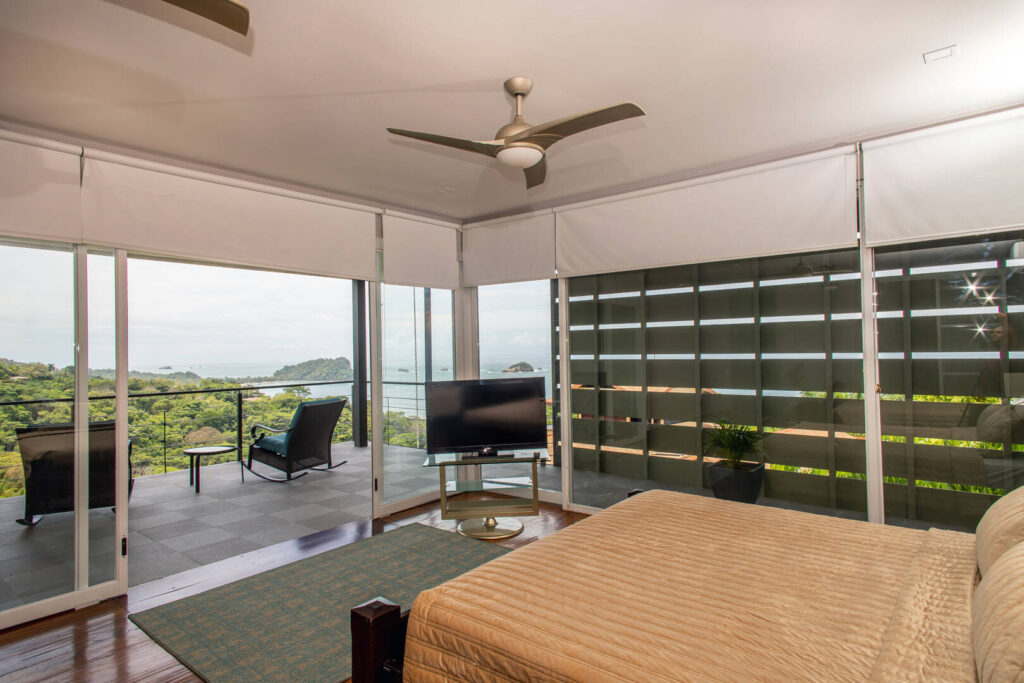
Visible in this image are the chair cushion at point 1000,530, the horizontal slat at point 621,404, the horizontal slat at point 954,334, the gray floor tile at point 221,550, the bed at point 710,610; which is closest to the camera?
the bed at point 710,610

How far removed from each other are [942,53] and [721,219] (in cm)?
148

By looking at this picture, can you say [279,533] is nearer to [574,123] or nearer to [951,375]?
[574,123]

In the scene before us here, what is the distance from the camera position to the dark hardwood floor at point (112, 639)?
92.8 inches

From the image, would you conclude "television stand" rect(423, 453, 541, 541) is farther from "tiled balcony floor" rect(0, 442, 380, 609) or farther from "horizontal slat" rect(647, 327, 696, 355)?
"horizontal slat" rect(647, 327, 696, 355)

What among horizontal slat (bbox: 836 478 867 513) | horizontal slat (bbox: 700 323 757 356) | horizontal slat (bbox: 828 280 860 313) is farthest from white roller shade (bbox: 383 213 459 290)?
horizontal slat (bbox: 836 478 867 513)

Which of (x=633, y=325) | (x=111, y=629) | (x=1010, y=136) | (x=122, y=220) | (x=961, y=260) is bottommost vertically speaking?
(x=111, y=629)

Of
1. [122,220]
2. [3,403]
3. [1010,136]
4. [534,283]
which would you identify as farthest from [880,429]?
[3,403]

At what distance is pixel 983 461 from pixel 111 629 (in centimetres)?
468

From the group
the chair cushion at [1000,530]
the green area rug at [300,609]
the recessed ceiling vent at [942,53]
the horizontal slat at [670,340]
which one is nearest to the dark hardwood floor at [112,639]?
the green area rug at [300,609]

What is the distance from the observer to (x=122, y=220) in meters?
3.09

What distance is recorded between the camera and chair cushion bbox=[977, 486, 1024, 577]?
5.13 ft

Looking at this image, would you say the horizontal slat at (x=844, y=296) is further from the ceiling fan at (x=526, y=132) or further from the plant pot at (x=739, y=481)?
the ceiling fan at (x=526, y=132)

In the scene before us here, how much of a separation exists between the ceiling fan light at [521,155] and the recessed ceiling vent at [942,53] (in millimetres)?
1733

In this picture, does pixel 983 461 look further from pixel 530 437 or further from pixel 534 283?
pixel 534 283
